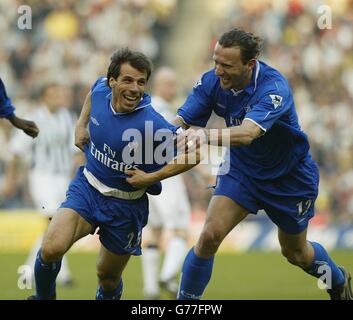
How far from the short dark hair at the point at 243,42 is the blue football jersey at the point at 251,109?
0.22 metres

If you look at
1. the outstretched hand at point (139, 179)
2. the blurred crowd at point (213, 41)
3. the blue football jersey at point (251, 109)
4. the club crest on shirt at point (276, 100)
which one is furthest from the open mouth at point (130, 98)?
the blurred crowd at point (213, 41)

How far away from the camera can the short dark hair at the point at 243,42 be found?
6.95 m

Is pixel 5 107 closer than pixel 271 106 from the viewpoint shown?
No

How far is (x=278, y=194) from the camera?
7.56 metres

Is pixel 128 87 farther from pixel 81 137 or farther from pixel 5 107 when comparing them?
pixel 5 107

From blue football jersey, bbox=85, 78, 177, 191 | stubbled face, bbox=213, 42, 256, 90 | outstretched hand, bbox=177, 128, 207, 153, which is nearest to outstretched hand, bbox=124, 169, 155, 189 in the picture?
blue football jersey, bbox=85, 78, 177, 191

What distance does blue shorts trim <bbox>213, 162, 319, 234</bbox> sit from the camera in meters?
7.50

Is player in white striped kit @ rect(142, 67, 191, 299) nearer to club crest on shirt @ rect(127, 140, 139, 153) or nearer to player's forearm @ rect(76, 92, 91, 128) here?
player's forearm @ rect(76, 92, 91, 128)

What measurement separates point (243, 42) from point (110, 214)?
172 cm

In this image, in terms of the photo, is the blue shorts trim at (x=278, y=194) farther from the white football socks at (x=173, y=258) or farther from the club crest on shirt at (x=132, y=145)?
the white football socks at (x=173, y=258)

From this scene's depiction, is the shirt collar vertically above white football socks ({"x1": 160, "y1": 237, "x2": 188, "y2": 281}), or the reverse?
the shirt collar

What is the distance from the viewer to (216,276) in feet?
40.0

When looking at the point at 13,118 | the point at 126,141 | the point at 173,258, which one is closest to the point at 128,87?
the point at 126,141
